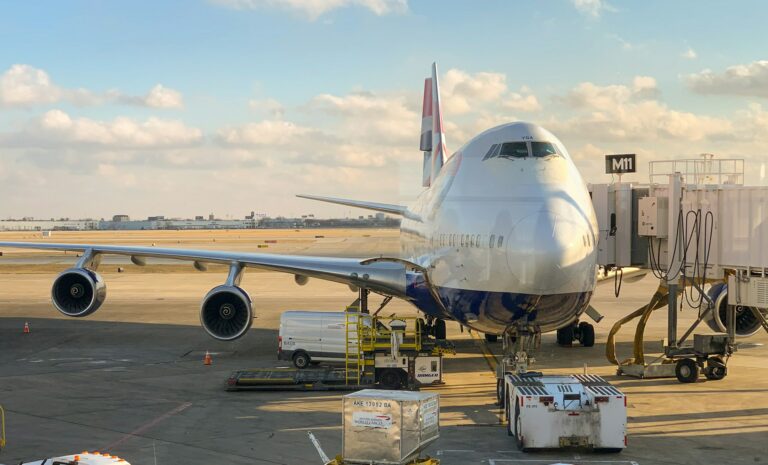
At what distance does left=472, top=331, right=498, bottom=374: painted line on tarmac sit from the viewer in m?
24.9

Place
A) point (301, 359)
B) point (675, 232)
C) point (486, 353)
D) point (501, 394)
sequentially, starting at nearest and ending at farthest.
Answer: point (501, 394) → point (675, 232) → point (301, 359) → point (486, 353)

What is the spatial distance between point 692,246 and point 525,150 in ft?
18.8

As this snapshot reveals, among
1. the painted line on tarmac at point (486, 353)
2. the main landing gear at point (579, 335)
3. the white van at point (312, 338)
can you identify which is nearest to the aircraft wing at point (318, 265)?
the white van at point (312, 338)

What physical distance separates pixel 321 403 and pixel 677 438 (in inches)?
310

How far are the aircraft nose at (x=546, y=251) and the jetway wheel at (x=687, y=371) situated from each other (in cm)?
765

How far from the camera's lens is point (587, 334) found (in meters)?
28.7

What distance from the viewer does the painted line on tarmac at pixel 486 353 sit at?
2489 centimetres

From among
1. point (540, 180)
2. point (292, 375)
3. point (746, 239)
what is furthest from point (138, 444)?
point (746, 239)

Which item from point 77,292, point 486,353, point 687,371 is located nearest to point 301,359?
point 486,353


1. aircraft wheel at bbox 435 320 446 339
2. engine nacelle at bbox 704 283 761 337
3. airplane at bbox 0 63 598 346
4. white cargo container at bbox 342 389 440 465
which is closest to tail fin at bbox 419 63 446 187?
aircraft wheel at bbox 435 320 446 339

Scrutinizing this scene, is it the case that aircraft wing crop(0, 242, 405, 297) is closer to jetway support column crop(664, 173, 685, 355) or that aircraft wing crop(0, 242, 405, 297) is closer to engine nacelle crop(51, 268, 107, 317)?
engine nacelle crop(51, 268, 107, 317)

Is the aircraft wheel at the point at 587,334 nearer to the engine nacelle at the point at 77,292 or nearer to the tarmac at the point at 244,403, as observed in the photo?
the tarmac at the point at 244,403

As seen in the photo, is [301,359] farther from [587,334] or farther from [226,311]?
[587,334]

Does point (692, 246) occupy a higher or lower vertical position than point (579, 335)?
higher
